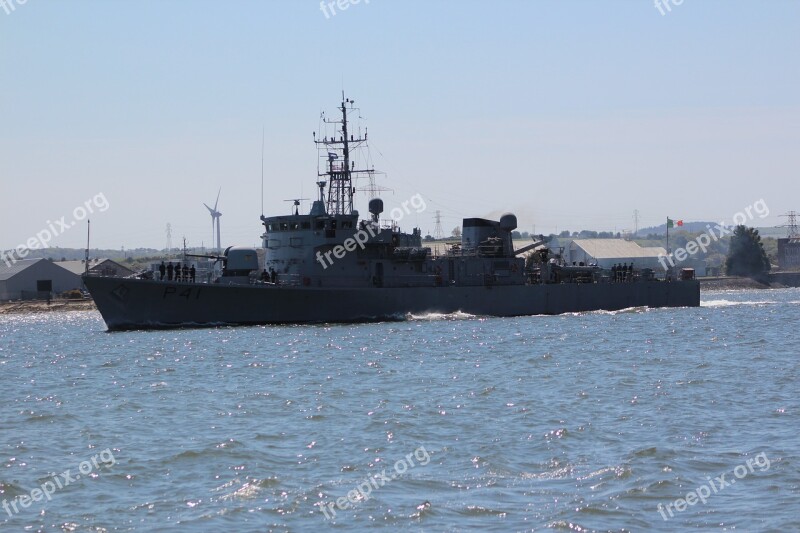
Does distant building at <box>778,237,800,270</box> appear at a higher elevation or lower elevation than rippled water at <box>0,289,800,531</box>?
higher

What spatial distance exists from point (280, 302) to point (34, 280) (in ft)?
158

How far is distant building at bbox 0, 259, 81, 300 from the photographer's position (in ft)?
269

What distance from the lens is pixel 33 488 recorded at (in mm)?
14016

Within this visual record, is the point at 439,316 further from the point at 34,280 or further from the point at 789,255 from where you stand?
the point at 789,255

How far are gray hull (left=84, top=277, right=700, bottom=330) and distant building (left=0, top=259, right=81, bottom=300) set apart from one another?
44.0 m

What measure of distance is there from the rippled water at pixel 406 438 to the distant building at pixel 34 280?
52.7 metres

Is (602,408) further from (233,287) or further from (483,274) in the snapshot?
(483,274)

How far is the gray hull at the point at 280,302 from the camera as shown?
40.2m

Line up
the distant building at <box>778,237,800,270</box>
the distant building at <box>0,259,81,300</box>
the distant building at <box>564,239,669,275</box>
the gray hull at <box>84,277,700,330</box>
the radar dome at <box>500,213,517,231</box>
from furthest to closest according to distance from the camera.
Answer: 1. the distant building at <box>778,237,800,270</box>
2. the distant building at <box>564,239,669,275</box>
3. the distant building at <box>0,259,81,300</box>
4. the radar dome at <box>500,213,517,231</box>
5. the gray hull at <box>84,277,700,330</box>

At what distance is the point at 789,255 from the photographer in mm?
154875

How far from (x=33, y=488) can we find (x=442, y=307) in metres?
34.6

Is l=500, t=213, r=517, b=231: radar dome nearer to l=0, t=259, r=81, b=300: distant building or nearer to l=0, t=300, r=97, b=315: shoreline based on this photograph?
l=0, t=300, r=97, b=315: shoreline

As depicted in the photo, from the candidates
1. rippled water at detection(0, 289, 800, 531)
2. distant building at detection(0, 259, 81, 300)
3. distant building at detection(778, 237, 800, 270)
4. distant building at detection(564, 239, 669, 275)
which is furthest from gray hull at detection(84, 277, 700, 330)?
distant building at detection(778, 237, 800, 270)

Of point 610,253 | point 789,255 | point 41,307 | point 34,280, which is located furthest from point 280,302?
point 789,255
